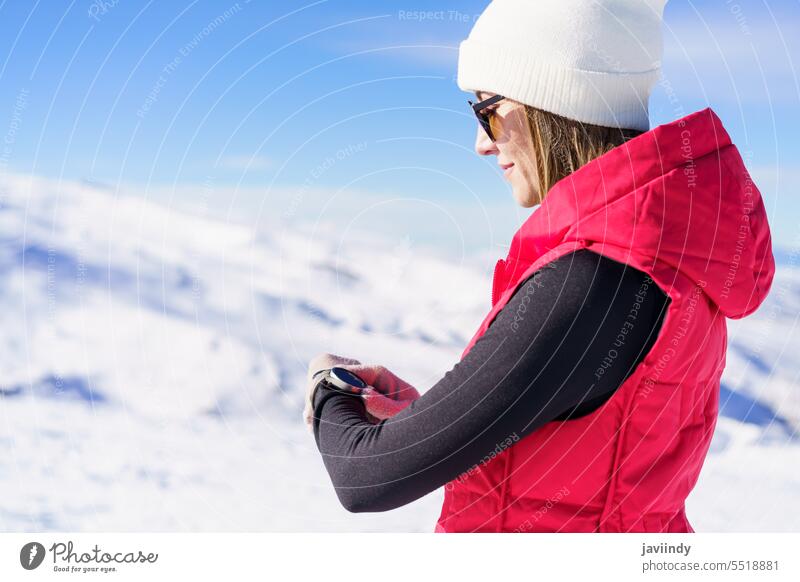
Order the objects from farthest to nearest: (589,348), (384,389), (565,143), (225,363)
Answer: (225,363) < (384,389) < (565,143) < (589,348)

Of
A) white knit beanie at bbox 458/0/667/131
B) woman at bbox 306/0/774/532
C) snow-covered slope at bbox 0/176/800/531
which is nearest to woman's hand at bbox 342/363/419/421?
woman at bbox 306/0/774/532

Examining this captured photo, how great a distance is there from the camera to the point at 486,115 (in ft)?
5.99

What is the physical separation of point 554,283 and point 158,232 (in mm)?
7624

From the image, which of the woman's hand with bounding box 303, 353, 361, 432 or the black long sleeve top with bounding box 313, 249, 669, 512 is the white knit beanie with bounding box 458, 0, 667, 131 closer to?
the black long sleeve top with bounding box 313, 249, 669, 512

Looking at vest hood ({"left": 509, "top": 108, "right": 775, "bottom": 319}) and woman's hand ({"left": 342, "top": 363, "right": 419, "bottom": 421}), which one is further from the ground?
vest hood ({"left": 509, "top": 108, "right": 775, "bottom": 319})

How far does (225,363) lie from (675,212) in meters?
5.15

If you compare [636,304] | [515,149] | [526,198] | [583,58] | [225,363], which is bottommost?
[225,363]

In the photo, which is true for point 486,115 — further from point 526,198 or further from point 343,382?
point 343,382

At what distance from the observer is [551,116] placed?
1.70m

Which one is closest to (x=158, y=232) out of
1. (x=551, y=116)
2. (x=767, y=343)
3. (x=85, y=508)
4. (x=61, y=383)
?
(x=61, y=383)

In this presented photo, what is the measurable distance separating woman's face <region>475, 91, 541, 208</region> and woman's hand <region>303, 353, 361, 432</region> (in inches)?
23.1

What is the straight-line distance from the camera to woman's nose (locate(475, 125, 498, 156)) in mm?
1783

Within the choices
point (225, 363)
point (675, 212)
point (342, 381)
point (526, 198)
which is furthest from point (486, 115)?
point (225, 363)

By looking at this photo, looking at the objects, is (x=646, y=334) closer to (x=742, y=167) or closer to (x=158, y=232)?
(x=742, y=167)
